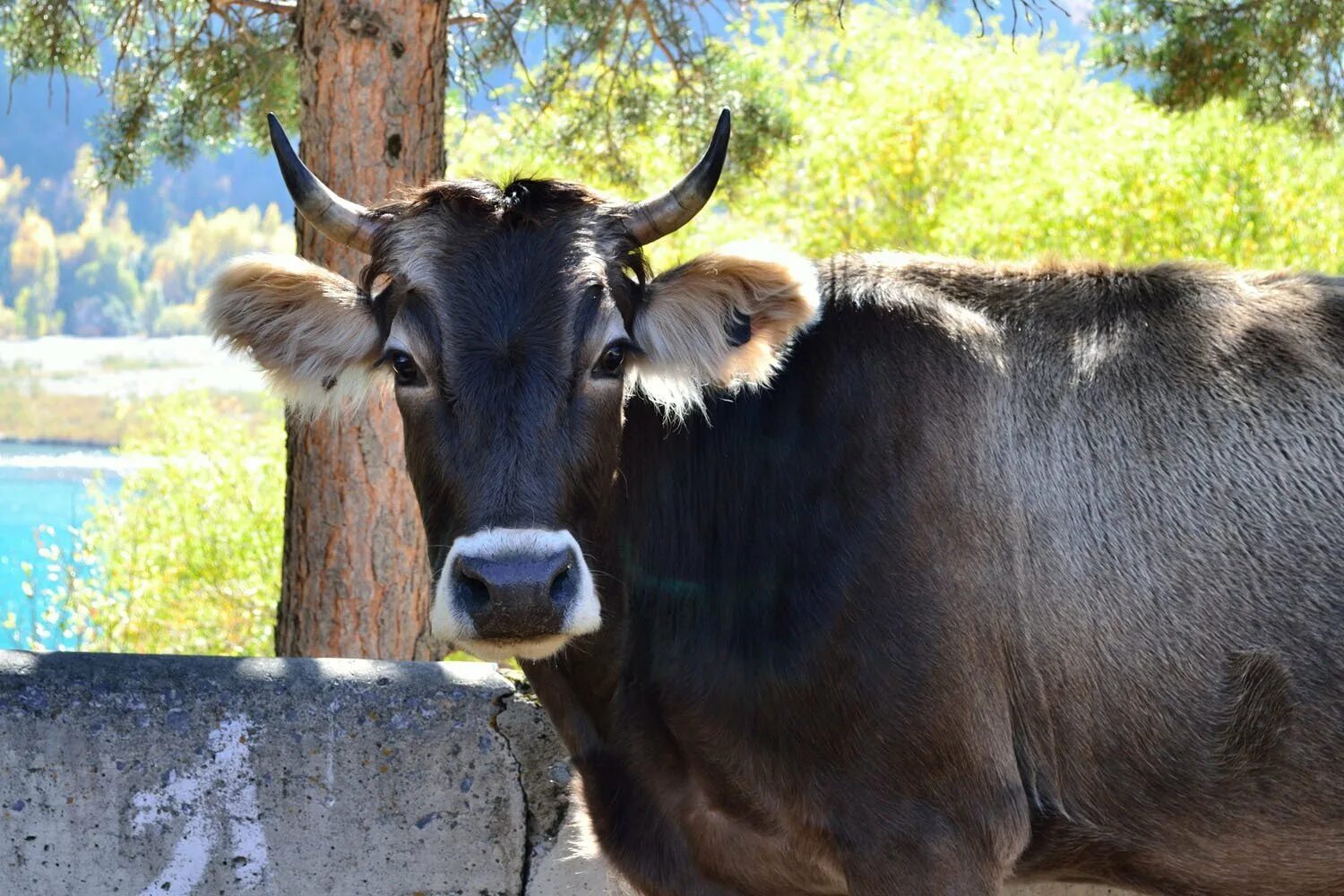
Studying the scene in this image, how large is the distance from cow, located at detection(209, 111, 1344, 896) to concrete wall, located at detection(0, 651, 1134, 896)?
64 centimetres

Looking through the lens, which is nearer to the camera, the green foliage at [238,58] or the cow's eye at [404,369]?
the cow's eye at [404,369]

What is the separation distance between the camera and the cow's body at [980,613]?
3.45m

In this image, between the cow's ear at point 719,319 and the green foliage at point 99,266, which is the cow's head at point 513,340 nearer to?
the cow's ear at point 719,319

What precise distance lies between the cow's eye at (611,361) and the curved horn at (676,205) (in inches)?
14.2

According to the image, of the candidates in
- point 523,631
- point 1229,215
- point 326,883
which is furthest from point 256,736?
point 1229,215

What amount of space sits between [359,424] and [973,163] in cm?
2826

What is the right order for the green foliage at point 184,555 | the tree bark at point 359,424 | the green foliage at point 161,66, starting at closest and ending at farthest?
the tree bark at point 359,424 → the green foliage at point 161,66 → the green foliage at point 184,555

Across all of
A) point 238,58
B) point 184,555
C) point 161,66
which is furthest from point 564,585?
point 184,555

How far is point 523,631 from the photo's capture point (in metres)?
3.10

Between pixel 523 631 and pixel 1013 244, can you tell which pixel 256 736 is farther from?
pixel 1013 244

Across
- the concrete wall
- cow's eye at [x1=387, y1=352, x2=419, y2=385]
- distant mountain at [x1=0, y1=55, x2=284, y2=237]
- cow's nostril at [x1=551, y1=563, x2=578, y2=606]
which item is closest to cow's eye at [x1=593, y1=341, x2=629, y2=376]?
cow's eye at [x1=387, y1=352, x2=419, y2=385]

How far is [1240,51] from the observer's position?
343 inches

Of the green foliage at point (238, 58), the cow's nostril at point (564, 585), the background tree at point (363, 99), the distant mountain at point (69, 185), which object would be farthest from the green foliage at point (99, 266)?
the cow's nostril at point (564, 585)

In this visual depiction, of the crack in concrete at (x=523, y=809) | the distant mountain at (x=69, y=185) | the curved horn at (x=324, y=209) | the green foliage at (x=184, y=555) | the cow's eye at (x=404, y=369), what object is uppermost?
the distant mountain at (x=69, y=185)
